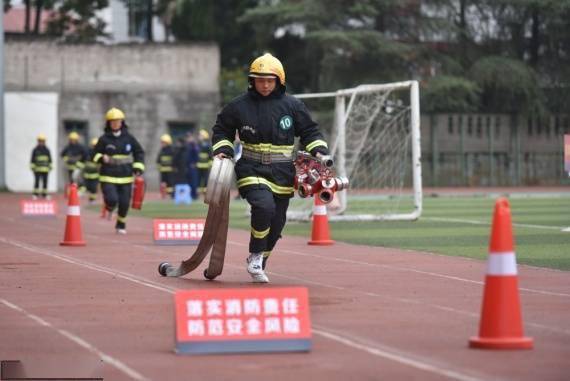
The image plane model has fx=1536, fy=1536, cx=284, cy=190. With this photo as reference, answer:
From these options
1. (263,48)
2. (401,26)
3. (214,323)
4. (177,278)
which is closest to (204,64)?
(263,48)

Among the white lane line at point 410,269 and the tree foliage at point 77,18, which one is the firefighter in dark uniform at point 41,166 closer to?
the tree foliage at point 77,18

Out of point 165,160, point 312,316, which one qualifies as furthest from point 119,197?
Result: point 165,160

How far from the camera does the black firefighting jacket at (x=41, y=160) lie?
45.5 metres

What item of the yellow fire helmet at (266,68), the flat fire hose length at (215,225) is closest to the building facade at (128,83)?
the flat fire hose length at (215,225)

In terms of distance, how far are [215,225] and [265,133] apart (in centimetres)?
107

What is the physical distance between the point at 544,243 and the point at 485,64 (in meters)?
36.7

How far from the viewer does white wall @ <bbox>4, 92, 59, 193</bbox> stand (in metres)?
56.9

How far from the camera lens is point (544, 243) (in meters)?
22.0

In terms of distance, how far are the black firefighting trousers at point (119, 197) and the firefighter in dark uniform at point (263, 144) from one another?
10422mm

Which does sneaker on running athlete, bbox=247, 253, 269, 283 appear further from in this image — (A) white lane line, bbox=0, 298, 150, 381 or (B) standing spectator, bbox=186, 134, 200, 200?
(B) standing spectator, bbox=186, 134, 200, 200

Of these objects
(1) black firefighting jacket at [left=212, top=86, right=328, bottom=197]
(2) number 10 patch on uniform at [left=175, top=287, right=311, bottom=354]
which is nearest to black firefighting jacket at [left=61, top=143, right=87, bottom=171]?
(1) black firefighting jacket at [left=212, top=86, right=328, bottom=197]

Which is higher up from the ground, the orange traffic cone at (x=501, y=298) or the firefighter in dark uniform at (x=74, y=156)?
the firefighter in dark uniform at (x=74, y=156)

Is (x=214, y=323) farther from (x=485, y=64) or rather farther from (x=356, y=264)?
(x=485, y=64)

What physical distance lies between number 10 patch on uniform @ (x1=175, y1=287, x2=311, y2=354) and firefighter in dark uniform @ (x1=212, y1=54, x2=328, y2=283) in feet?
16.4
